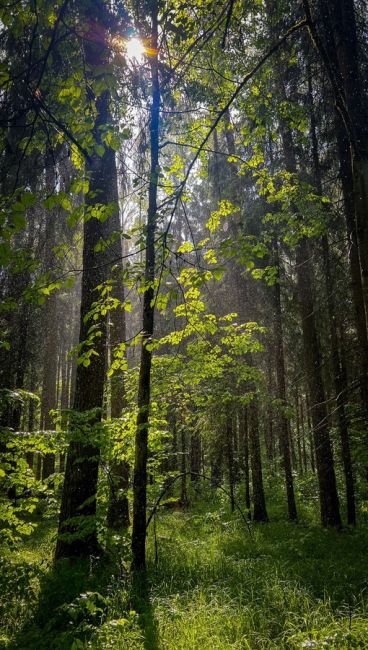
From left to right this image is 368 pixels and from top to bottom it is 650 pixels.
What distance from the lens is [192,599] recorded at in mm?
5059

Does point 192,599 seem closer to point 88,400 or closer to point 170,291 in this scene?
point 88,400

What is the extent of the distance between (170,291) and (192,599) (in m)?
4.33

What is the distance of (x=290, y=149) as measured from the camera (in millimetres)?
10352

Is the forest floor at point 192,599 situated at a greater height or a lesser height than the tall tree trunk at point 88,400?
lesser

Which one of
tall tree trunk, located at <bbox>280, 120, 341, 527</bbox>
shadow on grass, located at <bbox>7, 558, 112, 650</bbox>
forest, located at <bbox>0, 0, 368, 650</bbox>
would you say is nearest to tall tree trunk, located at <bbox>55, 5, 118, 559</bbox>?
forest, located at <bbox>0, 0, 368, 650</bbox>

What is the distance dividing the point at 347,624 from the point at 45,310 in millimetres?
13608

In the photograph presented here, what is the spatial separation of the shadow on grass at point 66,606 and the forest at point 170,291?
4cm

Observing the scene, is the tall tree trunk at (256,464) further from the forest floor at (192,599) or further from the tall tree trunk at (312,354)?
the forest floor at (192,599)

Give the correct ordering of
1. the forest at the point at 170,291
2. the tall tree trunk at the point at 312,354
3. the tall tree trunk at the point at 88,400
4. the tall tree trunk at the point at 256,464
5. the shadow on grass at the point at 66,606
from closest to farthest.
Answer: the forest at the point at 170,291 < the shadow on grass at the point at 66,606 < the tall tree trunk at the point at 88,400 < the tall tree trunk at the point at 312,354 < the tall tree trunk at the point at 256,464

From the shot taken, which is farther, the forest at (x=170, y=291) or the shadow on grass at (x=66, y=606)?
the shadow on grass at (x=66, y=606)

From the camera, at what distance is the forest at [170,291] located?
2.86 meters

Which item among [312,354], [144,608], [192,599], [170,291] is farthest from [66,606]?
[312,354]

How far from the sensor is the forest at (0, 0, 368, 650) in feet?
9.37

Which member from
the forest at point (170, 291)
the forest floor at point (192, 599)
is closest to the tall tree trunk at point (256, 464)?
the forest at point (170, 291)
